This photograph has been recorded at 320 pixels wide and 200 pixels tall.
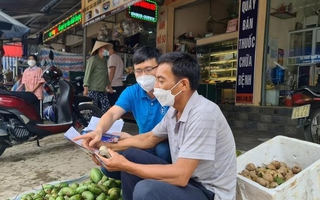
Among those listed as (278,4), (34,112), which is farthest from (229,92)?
(34,112)

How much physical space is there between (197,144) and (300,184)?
692mm

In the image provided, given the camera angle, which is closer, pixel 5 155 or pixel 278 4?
pixel 5 155

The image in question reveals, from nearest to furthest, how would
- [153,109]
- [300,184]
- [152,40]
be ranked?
[300,184] → [153,109] → [152,40]

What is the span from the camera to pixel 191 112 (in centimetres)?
130

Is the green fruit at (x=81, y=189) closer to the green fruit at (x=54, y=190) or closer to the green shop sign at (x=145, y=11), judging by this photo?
the green fruit at (x=54, y=190)

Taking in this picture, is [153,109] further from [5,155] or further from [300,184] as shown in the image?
[5,155]

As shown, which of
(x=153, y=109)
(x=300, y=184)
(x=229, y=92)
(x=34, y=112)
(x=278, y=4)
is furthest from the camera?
(x=229, y=92)

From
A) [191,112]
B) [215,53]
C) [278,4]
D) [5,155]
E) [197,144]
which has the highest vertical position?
[278,4]

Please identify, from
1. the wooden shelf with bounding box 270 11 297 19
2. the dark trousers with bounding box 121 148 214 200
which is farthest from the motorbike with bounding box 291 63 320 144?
the wooden shelf with bounding box 270 11 297 19

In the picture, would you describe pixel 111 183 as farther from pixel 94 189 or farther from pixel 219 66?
pixel 219 66

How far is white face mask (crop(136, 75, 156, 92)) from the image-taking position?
1885 mm

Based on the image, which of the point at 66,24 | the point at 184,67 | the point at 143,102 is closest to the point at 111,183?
the point at 143,102

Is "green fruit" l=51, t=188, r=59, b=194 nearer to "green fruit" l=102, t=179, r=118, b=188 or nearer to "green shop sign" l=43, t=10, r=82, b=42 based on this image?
"green fruit" l=102, t=179, r=118, b=188

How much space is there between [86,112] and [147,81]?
110 inches
